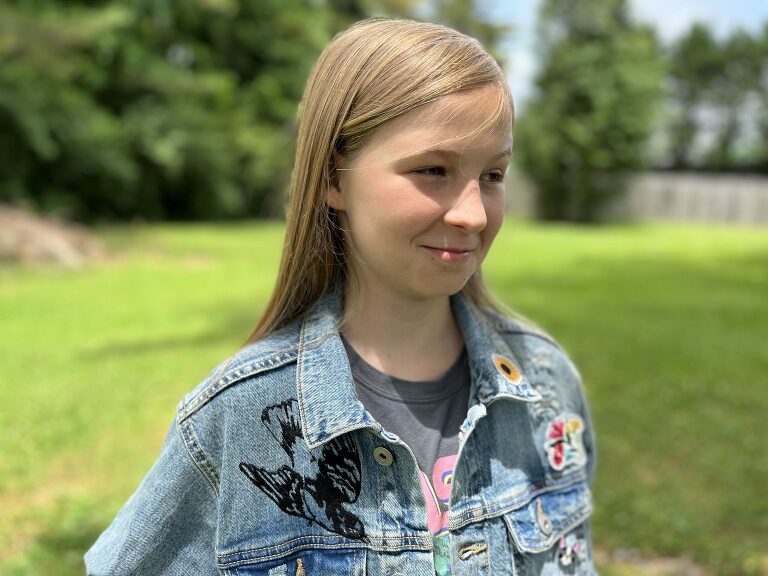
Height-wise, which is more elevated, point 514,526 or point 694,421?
point 514,526

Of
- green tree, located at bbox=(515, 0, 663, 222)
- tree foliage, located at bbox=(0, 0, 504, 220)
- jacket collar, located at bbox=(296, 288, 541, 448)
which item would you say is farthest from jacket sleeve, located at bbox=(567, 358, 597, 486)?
green tree, located at bbox=(515, 0, 663, 222)

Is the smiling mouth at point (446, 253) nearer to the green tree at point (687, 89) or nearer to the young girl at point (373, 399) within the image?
the young girl at point (373, 399)

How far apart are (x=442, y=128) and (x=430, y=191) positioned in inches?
4.0

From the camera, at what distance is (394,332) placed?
4.54 feet

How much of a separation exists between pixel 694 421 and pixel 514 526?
3.71 m

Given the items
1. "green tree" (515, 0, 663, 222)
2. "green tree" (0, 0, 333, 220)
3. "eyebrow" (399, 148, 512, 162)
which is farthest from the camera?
"green tree" (515, 0, 663, 222)

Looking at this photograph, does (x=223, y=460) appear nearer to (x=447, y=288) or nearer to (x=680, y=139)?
(x=447, y=288)

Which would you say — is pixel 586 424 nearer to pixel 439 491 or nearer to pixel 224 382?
pixel 439 491

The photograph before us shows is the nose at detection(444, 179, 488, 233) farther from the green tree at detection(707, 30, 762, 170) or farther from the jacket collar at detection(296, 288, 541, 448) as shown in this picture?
the green tree at detection(707, 30, 762, 170)

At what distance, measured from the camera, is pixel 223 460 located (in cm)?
122

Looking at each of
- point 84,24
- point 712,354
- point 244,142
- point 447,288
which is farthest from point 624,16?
point 447,288

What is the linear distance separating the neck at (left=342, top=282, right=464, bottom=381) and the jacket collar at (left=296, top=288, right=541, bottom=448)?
0.04 m

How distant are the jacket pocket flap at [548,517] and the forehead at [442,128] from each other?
0.66 metres

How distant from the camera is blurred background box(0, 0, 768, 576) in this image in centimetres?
377
